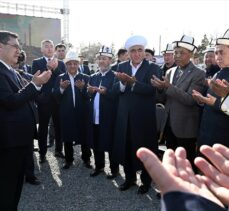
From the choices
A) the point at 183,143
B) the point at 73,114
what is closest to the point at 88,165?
the point at 73,114

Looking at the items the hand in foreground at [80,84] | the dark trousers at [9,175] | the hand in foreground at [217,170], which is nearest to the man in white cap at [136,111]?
the hand in foreground at [80,84]

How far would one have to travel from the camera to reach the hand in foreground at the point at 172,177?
0.72m

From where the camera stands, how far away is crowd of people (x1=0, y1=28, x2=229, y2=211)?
86 centimetres

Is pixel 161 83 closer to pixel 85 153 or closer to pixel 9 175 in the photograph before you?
pixel 9 175

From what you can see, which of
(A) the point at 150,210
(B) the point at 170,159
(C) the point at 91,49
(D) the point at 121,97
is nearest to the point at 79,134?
(D) the point at 121,97

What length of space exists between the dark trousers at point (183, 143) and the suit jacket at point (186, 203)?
3297 mm

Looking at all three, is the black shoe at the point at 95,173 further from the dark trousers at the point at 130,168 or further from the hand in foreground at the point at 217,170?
the hand in foreground at the point at 217,170

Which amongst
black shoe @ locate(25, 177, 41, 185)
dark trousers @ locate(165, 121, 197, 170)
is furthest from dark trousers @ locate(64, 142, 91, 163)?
dark trousers @ locate(165, 121, 197, 170)

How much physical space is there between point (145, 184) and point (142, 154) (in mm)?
3707

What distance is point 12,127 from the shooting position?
2.88 meters

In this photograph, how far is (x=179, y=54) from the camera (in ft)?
12.9

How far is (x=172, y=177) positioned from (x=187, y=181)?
0.21 feet

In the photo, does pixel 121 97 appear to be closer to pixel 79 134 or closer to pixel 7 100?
pixel 79 134

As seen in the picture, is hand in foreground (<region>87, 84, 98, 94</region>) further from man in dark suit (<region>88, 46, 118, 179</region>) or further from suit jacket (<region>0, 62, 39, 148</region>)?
suit jacket (<region>0, 62, 39, 148</region>)
